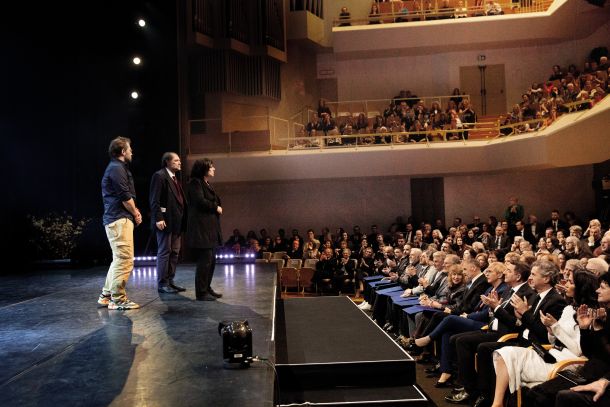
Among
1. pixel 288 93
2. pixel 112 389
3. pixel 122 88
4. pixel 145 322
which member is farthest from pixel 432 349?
pixel 288 93

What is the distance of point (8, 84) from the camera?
7406mm

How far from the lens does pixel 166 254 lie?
201 inches

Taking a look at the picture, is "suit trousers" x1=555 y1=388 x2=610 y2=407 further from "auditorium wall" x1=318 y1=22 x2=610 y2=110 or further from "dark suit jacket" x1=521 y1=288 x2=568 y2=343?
"auditorium wall" x1=318 y1=22 x2=610 y2=110

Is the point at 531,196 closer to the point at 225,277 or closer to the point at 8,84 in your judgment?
the point at 225,277

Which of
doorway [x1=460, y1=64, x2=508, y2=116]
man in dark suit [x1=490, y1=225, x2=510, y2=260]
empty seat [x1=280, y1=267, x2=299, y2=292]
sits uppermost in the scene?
doorway [x1=460, y1=64, x2=508, y2=116]

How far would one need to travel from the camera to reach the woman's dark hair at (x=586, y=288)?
3.65 m

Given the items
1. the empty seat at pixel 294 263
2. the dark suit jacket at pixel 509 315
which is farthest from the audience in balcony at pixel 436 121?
the dark suit jacket at pixel 509 315

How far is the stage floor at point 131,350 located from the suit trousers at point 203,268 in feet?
0.43

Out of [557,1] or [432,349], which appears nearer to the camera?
[432,349]

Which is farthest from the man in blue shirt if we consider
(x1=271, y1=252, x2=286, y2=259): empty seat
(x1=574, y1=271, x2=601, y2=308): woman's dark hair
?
(x1=271, y1=252, x2=286, y2=259): empty seat

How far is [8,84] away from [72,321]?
4641 mm

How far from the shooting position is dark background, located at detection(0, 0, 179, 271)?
765 cm

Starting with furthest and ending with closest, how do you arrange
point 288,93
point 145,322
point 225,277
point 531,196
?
point 288,93
point 531,196
point 225,277
point 145,322

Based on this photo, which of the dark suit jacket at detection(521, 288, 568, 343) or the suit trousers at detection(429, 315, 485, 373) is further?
the suit trousers at detection(429, 315, 485, 373)
